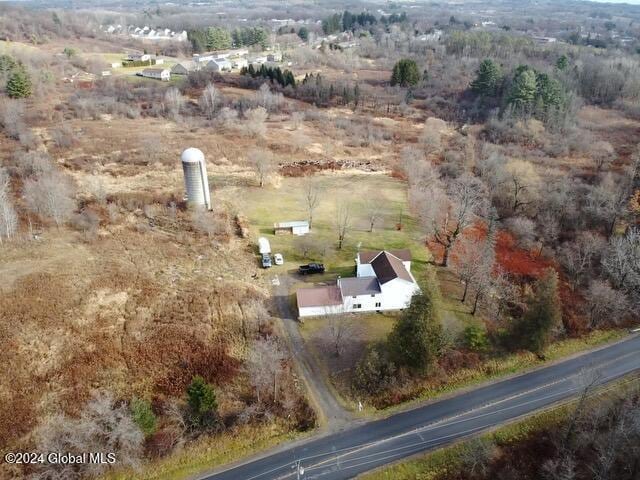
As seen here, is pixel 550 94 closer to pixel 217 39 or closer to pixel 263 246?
pixel 263 246

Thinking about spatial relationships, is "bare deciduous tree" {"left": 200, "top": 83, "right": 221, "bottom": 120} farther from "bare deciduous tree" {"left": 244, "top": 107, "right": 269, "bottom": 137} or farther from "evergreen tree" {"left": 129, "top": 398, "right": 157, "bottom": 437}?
"evergreen tree" {"left": 129, "top": 398, "right": 157, "bottom": 437}

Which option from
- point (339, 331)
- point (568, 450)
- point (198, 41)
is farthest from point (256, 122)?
point (198, 41)

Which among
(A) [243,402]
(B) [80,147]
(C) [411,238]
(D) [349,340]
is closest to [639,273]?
(C) [411,238]

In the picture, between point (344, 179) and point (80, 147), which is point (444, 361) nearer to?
point (344, 179)

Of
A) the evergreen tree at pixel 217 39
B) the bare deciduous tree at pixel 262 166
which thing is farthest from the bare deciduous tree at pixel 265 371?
the evergreen tree at pixel 217 39

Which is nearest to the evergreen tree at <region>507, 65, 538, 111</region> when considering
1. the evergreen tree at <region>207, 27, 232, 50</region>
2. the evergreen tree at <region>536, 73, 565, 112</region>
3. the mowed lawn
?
the evergreen tree at <region>536, 73, 565, 112</region>

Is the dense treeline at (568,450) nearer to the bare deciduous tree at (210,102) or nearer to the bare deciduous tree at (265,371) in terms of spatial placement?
the bare deciduous tree at (265,371)
